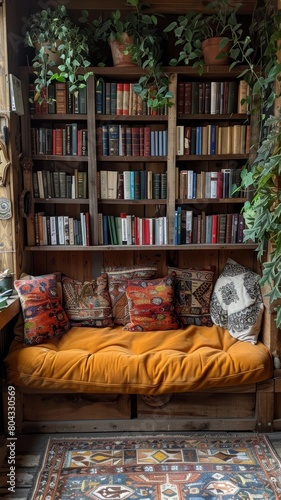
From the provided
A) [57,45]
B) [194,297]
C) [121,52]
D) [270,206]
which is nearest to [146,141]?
[121,52]

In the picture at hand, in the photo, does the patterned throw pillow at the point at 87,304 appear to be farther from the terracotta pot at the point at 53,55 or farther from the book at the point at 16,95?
the terracotta pot at the point at 53,55

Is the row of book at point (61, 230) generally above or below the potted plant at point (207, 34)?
below

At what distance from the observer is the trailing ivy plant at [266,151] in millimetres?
2145

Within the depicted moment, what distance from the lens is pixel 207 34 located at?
2473 mm

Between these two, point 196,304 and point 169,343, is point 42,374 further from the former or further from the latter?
point 196,304

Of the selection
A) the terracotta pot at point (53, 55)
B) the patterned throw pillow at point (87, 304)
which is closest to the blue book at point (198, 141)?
the terracotta pot at point (53, 55)

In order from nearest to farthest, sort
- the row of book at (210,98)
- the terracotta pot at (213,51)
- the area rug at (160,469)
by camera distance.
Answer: the area rug at (160,469) < the terracotta pot at (213,51) < the row of book at (210,98)

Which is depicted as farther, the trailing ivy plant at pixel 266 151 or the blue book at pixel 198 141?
the blue book at pixel 198 141

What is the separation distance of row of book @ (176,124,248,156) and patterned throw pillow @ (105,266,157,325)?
824 millimetres

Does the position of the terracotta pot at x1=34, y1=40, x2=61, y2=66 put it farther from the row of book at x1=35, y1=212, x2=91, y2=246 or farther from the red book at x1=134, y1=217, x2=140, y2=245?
the red book at x1=134, y1=217, x2=140, y2=245

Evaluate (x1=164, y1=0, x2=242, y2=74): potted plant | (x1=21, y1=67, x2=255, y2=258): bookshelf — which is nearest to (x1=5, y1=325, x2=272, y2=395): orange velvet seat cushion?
(x1=21, y1=67, x2=255, y2=258): bookshelf

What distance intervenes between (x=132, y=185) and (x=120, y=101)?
53 centimetres

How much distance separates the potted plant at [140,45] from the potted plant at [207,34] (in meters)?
0.11

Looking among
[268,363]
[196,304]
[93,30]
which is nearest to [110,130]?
[93,30]
